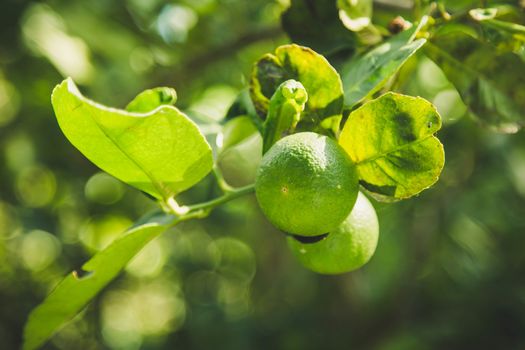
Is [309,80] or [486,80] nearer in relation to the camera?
[309,80]

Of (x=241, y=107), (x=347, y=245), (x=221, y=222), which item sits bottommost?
(x=221, y=222)

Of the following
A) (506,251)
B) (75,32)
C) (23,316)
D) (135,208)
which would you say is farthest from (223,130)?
(506,251)

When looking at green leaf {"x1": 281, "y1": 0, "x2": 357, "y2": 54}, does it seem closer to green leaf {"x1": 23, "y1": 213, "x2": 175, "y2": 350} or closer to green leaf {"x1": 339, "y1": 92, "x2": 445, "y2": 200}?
green leaf {"x1": 339, "y1": 92, "x2": 445, "y2": 200}

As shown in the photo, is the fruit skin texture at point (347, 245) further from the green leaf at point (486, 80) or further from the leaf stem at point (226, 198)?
the green leaf at point (486, 80)

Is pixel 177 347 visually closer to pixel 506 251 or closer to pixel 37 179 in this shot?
pixel 37 179

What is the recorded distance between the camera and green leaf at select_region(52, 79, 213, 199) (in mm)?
759

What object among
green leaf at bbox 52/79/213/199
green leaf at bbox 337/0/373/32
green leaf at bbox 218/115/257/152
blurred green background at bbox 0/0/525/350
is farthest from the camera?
blurred green background at bbox 0/0/525/350

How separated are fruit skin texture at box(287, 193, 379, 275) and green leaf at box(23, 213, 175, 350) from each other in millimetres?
250

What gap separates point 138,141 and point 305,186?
0.25 meters

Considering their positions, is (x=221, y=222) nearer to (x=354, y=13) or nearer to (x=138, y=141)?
(x=354, y=13)

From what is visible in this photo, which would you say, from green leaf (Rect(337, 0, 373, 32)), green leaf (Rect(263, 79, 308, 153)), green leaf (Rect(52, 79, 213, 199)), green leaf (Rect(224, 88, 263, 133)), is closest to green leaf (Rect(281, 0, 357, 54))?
green leaf (Rect(337, 0, 373, 32))

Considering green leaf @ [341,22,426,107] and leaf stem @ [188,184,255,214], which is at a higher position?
green leaf @ [341,22,426,107]

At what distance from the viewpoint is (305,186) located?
0.80m

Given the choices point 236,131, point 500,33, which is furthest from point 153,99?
point 500,33
